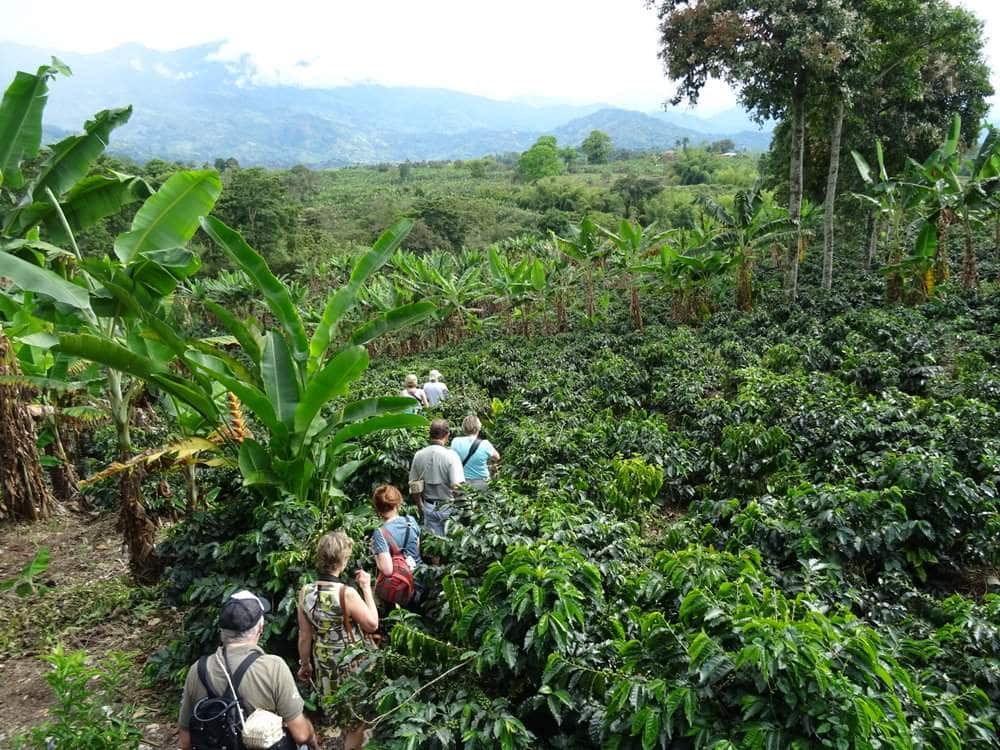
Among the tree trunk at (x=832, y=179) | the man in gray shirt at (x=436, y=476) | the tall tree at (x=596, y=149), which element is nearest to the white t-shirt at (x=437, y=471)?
the man in gray shirt at (x=436, y=476)

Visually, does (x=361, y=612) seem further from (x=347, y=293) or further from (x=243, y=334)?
(x=347, y=293)

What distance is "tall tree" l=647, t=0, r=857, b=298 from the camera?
11.1 meters

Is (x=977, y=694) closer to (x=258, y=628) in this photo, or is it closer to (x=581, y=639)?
(x=581, y=639)

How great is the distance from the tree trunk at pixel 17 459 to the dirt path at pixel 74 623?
0.91 ft

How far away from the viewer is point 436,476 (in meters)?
5.00

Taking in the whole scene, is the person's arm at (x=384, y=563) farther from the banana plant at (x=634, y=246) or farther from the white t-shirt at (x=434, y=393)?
the banana plant at (x=634, y=246)

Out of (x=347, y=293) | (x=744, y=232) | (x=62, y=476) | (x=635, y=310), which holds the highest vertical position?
(x=744, y=232)

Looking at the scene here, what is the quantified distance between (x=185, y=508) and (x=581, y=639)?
16.8ft

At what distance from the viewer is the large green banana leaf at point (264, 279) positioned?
4555mm

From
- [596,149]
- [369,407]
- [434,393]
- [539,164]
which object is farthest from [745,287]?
[596,149]

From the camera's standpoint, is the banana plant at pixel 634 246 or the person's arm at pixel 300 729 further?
the banana plant at pixel 634 246

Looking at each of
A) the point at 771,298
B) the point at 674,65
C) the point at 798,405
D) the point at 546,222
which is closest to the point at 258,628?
the point at 798,405

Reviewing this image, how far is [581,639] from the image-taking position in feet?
9.43

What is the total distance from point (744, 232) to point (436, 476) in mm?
10597
